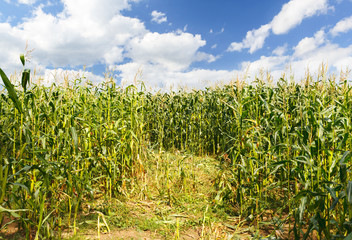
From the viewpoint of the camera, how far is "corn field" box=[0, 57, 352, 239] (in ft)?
9.76

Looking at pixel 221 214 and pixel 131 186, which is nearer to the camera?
pixel 221 214

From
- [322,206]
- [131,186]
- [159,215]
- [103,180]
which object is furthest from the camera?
[131,186]

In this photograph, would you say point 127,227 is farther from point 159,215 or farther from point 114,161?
point 114,161

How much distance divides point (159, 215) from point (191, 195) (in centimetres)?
105

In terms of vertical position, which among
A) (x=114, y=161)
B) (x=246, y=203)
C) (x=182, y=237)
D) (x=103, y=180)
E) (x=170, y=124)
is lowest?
(x=182, y=237)

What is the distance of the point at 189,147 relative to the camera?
8.45 m

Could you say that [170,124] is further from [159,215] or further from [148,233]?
[148,233]

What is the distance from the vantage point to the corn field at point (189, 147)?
2976 mm

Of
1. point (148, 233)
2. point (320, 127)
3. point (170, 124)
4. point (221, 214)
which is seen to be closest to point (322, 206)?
point (320, 127)

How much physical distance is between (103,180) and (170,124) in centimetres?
416

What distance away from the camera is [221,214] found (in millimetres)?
4395

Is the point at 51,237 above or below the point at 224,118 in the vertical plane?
below

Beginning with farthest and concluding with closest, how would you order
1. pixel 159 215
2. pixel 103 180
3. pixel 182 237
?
pixel 103 180, pixel 159 215, pixel 182 237

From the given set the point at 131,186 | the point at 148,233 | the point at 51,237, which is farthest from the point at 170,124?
the point at 51,237
